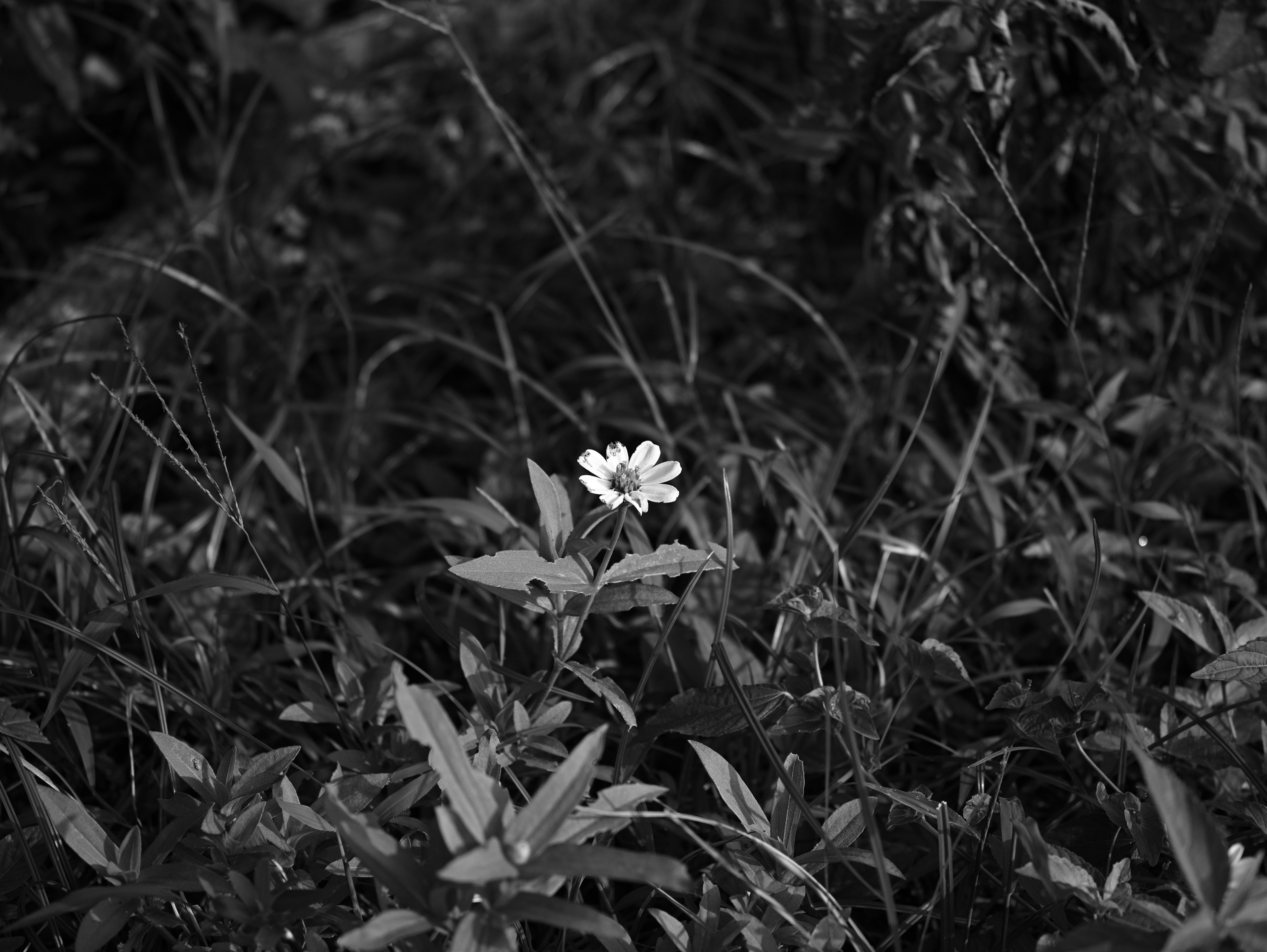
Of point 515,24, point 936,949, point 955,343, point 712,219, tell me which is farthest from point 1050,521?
point 515,24

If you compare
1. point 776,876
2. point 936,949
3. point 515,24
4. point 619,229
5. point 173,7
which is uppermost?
point 173,7

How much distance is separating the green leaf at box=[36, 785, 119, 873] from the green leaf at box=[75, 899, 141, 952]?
0.05 meters

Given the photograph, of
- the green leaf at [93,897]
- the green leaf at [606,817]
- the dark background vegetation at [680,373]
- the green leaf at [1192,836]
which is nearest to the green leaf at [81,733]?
the dark background vegetation at [680,373]

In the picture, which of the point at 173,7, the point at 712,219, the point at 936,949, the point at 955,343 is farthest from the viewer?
the point at 712,219

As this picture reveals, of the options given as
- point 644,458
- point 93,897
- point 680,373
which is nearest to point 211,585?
point 93,897

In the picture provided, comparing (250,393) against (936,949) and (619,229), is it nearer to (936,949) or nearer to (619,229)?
(619,229)

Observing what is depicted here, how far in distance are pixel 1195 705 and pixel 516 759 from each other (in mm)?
1134

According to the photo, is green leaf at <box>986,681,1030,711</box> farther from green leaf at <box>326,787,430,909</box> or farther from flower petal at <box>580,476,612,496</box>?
green leaf at <box>326,787,430,909</box>

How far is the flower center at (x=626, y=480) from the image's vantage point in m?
1.45

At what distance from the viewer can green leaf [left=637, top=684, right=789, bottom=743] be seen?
1.57 meters

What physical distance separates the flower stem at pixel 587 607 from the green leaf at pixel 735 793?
0.72 feet

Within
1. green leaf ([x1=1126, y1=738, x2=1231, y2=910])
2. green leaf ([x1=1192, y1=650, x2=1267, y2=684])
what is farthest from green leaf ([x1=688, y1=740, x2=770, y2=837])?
green leaf ([x1=1192, y1=650, x2=1267, y2=684])

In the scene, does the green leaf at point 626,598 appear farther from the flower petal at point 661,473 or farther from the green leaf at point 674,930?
the green leaf at point 674,930

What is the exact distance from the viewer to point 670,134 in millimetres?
3271
